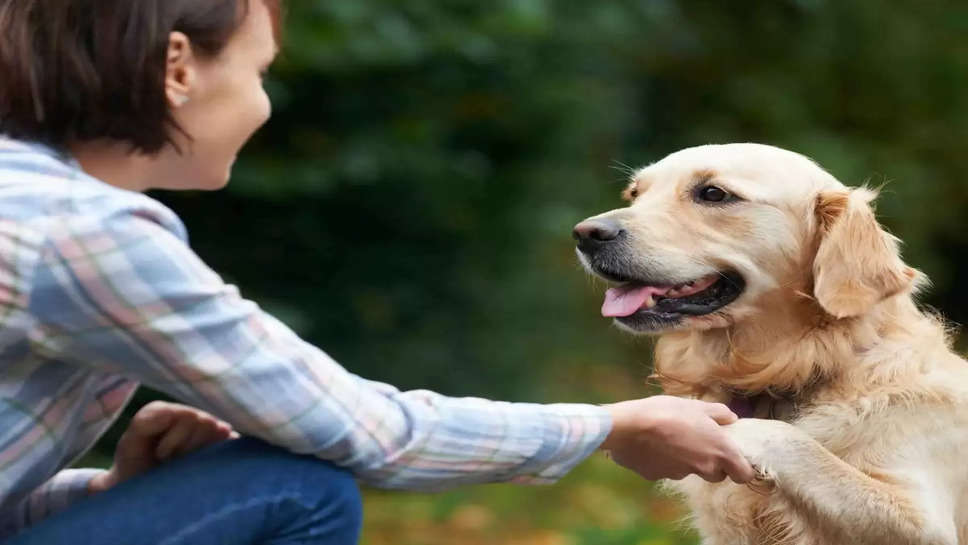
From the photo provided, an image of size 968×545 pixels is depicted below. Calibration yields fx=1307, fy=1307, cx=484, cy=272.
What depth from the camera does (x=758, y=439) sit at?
246cm

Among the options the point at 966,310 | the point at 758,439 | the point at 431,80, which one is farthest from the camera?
the point at 966,310

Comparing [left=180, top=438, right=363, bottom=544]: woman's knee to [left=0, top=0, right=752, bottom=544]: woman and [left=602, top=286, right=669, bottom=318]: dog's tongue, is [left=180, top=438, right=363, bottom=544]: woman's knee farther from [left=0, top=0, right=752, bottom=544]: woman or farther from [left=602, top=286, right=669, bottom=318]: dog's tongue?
[left=602, top=286, right=669, bottom=318]: dog's tongue

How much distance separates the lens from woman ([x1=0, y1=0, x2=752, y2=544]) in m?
1.78

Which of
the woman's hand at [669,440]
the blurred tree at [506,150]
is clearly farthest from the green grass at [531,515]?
the woman's hand at [669,440]

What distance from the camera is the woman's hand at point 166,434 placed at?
2.21 meters

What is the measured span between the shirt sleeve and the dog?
20.6 inches

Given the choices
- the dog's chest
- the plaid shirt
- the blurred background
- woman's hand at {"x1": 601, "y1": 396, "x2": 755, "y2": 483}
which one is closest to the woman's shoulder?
the plaid shirt

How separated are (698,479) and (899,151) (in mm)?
5260

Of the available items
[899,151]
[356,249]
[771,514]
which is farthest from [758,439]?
[899,151]

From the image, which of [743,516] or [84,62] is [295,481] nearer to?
[84,62]

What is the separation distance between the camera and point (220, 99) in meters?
2.06

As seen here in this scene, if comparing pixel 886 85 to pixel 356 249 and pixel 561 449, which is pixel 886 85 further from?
pixel 561 449

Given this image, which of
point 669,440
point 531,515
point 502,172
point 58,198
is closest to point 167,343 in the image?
point 58,198

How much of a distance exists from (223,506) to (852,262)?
1378 millimetres
